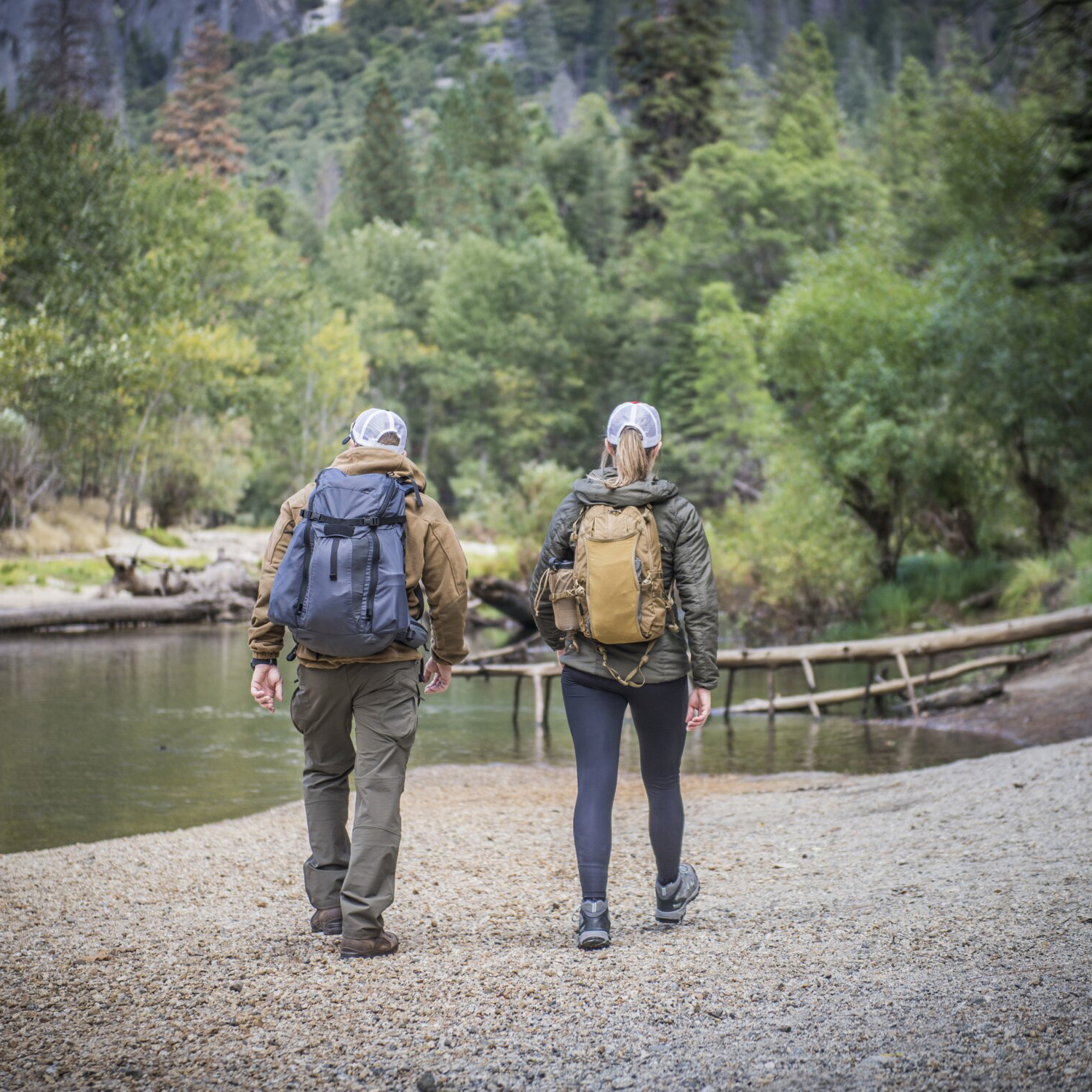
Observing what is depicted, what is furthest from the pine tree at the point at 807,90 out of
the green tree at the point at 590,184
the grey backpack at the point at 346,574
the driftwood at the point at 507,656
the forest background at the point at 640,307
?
the grey backpack at the point at 346,574

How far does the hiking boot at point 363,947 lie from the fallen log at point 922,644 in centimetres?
1020

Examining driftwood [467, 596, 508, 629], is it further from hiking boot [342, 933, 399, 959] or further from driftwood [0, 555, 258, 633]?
hiking boot [342, 933, 399, 959]

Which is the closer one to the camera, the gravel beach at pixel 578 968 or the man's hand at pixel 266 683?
the gravel beach at pixel 578 968

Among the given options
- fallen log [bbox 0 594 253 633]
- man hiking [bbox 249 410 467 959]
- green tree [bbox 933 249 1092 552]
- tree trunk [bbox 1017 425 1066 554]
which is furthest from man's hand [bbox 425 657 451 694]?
fallen log [bbox 0 594 253 633]

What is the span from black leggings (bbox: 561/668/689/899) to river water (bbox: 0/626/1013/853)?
5.22 m

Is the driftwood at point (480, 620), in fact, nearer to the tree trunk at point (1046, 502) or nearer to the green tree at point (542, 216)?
the tree trunk at point (1046, 502)

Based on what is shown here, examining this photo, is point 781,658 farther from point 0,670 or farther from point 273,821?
point 0,670

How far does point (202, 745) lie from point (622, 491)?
31.8 feet

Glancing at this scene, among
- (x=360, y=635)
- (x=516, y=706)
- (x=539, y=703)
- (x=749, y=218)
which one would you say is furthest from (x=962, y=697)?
(x=749, y=218)

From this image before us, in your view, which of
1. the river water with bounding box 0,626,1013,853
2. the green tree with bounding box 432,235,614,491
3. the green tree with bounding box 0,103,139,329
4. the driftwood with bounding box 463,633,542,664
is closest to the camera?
the river water with bounding box 0,626,1013,853

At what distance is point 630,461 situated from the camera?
4973 millimetres

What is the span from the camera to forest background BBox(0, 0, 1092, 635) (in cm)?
2341

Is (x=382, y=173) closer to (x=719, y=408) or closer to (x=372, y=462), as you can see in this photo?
(x=719, y=408)

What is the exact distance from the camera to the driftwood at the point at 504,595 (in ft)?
83.4
